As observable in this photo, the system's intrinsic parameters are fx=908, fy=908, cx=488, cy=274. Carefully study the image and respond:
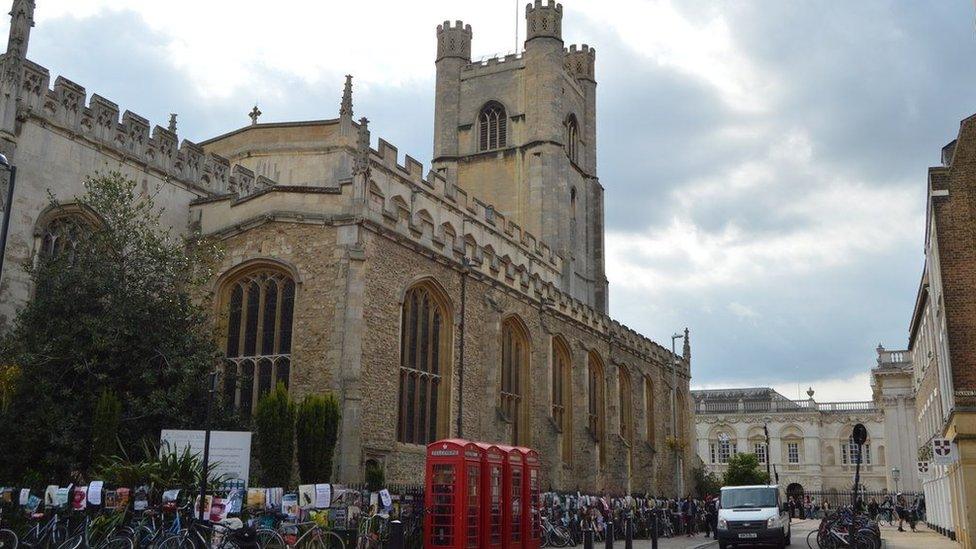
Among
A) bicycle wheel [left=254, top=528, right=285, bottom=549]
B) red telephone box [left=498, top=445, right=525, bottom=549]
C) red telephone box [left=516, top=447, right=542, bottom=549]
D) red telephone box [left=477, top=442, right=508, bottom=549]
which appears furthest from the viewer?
red telephone box [left=516, top=447, right=542, bottom=549]

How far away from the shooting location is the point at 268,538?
15.5m

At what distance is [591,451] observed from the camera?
Result: 34.8 metres

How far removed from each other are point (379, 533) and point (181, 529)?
13.7 feet

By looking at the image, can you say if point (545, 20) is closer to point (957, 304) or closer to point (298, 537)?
point (957, 304)

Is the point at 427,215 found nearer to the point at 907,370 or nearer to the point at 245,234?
the point at 245,234

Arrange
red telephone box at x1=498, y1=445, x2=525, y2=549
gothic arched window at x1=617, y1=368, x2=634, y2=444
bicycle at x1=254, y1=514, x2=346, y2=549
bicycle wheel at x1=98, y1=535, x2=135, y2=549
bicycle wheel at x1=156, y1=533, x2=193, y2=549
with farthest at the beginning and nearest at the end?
gothic arched window at x1=617, y1=368, x2=634, y2=444, red telephone box at x1=498, y1=445, x2=525, y2=549, bicycle at x1=254, y1=514, x2=346, y2=549, bicycle wheel at x1=98, y1=535, x2=135, y2=549, bicycle wheel at x1=156, y1=533, x2=193, y2=549

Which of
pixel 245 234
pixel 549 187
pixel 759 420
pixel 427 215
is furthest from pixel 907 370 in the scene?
pixel 245 234

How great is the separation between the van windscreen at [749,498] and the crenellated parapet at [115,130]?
17383mm

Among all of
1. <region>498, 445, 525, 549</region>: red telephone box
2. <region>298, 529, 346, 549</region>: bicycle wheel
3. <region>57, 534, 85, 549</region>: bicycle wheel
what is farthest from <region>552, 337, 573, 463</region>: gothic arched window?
<region>57, 534, 85, 549</region>: bicycle wheel

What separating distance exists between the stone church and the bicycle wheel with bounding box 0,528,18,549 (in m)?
7.29

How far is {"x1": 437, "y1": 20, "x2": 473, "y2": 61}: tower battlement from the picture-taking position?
5491 centimetres

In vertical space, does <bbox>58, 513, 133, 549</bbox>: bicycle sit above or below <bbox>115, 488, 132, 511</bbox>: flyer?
below

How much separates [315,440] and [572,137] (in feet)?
125

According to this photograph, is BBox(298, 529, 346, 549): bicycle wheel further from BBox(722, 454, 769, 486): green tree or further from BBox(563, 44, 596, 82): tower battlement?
BBox(563, 44, 596, 82): tower battlement
